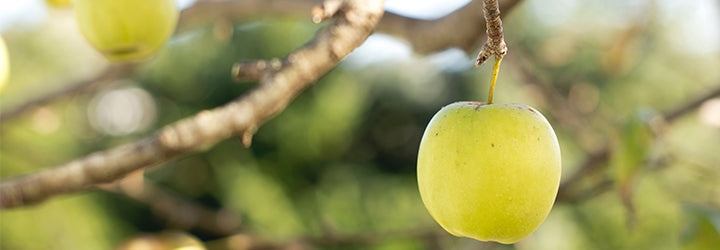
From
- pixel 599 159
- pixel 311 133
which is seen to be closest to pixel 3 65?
pixel 599 159

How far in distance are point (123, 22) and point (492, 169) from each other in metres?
0.34

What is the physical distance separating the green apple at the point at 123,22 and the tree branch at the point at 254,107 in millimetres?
114

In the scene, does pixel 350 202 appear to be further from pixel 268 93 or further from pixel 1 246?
pixel 268 93

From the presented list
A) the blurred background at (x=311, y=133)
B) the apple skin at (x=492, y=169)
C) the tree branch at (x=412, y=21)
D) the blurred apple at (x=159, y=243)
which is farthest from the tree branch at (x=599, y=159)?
the blurred background at (x=311, y=133)

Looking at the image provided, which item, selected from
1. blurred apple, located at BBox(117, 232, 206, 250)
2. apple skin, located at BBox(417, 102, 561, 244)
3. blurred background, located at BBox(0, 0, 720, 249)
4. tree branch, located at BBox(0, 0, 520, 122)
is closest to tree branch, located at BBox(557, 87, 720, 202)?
tree branch, located at BBox(0, 0, 520, 122)

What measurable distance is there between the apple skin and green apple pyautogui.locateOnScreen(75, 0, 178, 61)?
0.94ft

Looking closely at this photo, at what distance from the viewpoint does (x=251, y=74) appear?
1.18ft

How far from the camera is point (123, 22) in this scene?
0.44 meters

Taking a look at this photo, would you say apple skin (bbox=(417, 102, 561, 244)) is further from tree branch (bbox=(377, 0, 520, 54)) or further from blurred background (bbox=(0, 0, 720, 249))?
blurred background (bbox=(0, 0, 720, 249))

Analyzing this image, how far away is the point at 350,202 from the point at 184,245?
276 centimetres

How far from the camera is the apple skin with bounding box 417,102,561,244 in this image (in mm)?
273

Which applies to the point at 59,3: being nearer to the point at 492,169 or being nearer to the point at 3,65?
the point at 3,65

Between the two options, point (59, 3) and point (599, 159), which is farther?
point (599, 159)

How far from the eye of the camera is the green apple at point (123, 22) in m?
0.43
